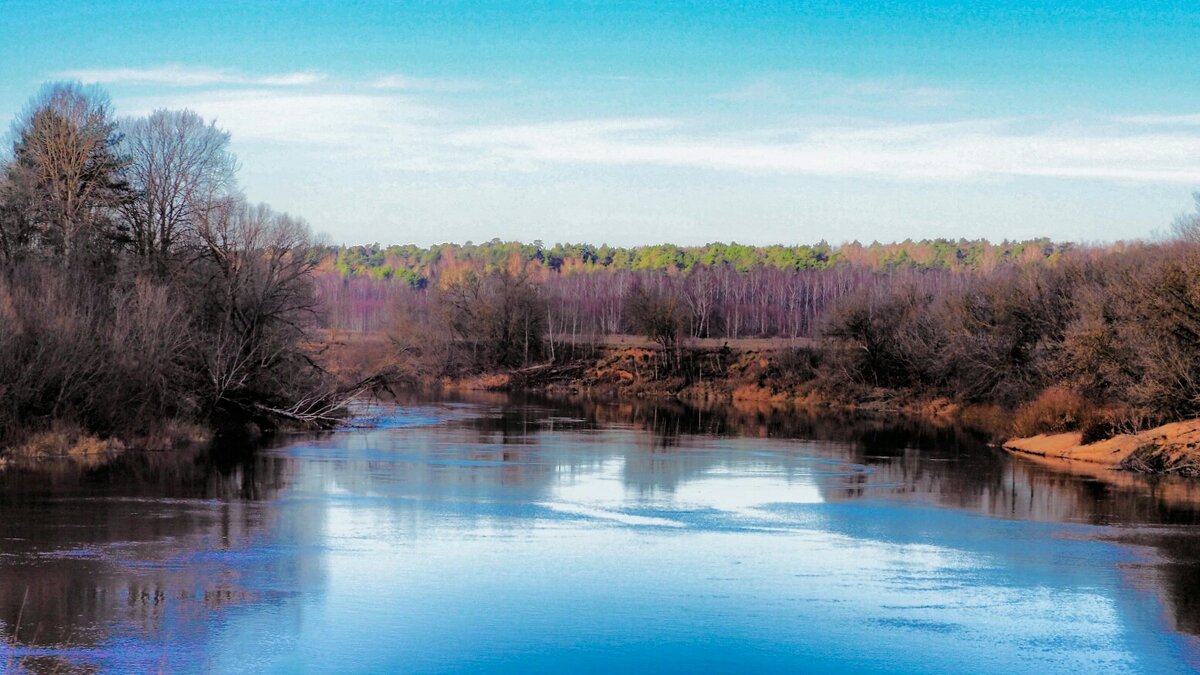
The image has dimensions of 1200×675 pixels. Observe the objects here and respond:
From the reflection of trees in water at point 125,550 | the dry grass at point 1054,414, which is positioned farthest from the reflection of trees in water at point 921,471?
the reflection of trees in water at point 125,550

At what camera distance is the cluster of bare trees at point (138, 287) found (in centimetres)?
2947

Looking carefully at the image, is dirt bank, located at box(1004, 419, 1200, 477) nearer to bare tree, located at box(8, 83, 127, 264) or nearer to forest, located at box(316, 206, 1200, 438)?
forest, located at box(316, 206, 1200, 438)

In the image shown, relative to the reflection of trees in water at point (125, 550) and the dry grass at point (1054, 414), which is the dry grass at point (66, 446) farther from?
the dry grass at point (1054, 414)

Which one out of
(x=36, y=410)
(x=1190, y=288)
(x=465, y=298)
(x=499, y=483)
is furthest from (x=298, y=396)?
(x=465, y=298)

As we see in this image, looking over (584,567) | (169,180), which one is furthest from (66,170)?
(584,567)

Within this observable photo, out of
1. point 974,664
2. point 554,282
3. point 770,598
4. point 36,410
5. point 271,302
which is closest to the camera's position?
point 974,664

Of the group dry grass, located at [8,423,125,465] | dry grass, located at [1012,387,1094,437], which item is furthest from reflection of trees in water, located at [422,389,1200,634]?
dry grass, located at [8,423,125,465]

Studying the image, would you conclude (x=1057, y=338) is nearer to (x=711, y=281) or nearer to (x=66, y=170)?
(x=66, y=170)

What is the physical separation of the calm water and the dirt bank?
180 cm

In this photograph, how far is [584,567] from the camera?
17.3 metres

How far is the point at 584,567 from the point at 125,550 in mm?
6445

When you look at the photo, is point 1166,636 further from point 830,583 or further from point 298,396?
point 298,396

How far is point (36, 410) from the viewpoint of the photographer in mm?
29250

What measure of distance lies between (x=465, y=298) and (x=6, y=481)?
57.7 metres
